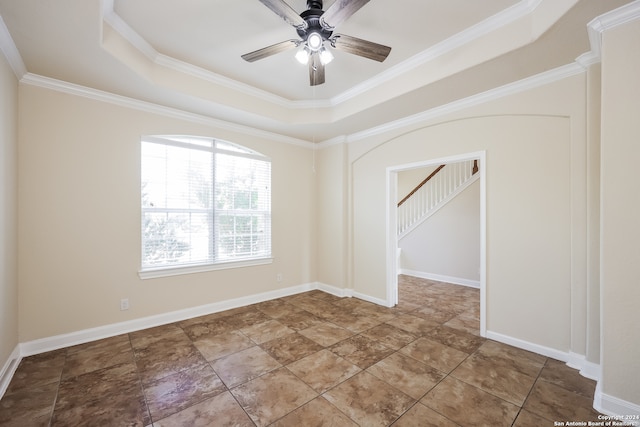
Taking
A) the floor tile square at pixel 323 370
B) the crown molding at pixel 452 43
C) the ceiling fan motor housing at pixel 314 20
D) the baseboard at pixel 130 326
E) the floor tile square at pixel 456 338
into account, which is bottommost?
the floor tile square at pixel 456 338

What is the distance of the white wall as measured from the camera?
17.5 feet

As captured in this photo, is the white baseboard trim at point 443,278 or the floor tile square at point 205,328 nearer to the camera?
the floor tile square at point 205,328

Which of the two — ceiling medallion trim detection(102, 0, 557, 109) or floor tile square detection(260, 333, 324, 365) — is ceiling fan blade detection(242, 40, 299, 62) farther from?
floor tile square detection(260, 333, 324, 365)

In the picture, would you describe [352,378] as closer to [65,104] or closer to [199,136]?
[199,136]

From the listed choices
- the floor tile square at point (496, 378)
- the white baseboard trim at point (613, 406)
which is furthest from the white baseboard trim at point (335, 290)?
the white baseboard trim at point (613, 406)

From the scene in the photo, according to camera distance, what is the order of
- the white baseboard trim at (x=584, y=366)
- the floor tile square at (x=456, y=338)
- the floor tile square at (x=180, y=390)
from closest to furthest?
1. the floor tile square at (x=180, y=390)
2. the white baseboard trim at (x=584, y=366)
3. the floor tile square at (x=456, y=338)

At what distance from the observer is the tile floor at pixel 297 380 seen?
74.2 inches

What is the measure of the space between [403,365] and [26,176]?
13.7 feet

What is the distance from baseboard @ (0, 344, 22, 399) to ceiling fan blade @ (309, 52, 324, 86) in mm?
3671

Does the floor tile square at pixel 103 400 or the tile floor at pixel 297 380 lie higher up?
the floor tile square at pixel 103 400

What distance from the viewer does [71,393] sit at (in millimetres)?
2125

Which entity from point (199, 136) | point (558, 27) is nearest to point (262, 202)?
point (199, 136)

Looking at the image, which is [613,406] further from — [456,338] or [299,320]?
→ [299,320]

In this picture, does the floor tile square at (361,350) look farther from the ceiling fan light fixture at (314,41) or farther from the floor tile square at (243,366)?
the ceiling fan light fixture at (314,41)
